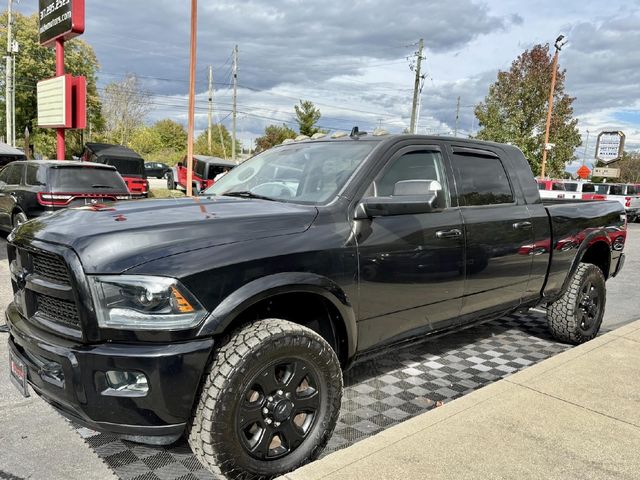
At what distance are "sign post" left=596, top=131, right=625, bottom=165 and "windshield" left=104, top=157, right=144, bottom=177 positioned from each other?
3784cm

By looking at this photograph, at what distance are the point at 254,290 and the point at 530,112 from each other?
33294mm

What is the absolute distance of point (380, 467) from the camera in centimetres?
248

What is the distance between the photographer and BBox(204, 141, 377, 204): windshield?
3.34 metres

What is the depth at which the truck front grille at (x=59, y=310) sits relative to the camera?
8.00 feet

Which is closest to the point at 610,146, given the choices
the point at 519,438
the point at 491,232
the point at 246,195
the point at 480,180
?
the point at 480,180

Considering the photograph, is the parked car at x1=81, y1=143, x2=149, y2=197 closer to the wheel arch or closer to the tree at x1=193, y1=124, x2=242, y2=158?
the wheel arch

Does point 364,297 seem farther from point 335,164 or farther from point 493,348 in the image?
point 493,348

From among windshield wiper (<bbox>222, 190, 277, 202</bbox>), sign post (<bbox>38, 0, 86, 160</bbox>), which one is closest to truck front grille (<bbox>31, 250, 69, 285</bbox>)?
windshield wiper (<bbox>222, 190, 277, 202</bbox>)

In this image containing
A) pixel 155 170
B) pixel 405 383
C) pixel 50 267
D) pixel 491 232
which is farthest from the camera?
pixel 155 170

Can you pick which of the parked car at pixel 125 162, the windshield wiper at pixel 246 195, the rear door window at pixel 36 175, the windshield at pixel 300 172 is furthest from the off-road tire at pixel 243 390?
the parked car at pixel 125 162

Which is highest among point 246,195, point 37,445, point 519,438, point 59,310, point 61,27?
point 61,27

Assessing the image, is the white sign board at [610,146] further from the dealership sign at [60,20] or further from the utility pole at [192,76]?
the dealership sign at [60,20]

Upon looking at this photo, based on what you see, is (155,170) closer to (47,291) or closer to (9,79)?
(9,79)

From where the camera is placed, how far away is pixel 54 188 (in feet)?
30.9
